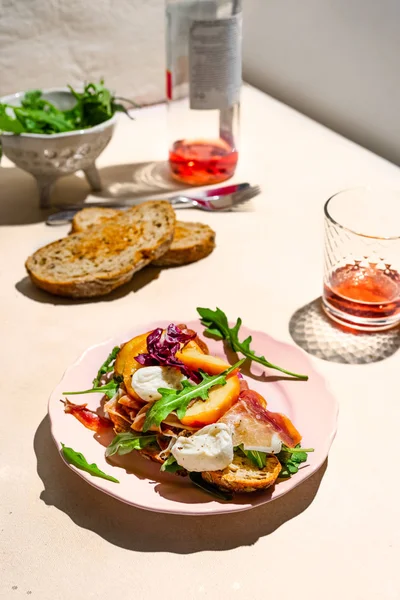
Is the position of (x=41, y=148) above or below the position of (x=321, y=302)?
above

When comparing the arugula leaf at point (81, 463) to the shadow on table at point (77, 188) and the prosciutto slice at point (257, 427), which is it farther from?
the shadow on table at point (77, 188)

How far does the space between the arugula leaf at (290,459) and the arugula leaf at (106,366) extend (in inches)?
10.3

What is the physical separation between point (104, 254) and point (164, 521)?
1.85 ft

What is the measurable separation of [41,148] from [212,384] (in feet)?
2.40

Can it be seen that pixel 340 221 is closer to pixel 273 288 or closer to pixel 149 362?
pixel 273 288

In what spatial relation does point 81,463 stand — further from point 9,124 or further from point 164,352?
point 9,124

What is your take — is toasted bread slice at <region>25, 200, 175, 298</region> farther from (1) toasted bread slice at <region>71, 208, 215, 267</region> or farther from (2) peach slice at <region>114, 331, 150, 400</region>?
(2) peach slice at <region>114, 331, 150, 400</region>

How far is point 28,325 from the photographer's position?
1100mm

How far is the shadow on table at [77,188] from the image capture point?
144 cm

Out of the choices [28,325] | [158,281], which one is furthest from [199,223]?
[28,325]

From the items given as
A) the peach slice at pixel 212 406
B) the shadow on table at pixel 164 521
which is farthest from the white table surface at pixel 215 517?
the peach slice at pixel 212 406

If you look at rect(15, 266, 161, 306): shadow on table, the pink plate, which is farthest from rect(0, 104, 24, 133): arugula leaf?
the pink plate

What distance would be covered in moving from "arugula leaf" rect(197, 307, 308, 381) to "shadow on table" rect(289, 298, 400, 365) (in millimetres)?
137

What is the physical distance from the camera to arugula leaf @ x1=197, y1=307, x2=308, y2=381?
0.93m
